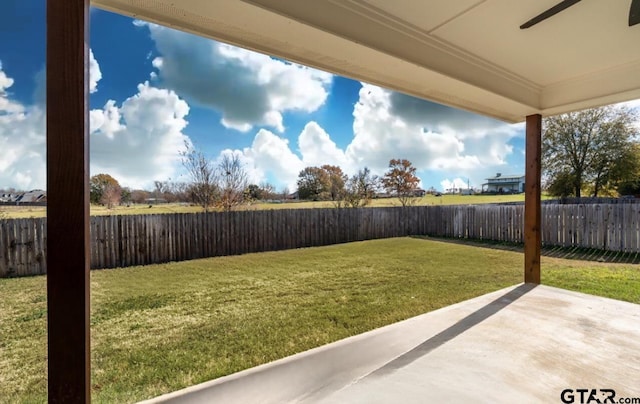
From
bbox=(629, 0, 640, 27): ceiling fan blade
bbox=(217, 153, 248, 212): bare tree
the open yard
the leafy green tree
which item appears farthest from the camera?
the leafy green tree

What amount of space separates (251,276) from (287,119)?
15.4 feet

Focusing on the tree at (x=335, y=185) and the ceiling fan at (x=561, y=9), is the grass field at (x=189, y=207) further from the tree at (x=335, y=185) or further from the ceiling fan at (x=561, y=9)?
the ceiling fan at (x=561, y=9)

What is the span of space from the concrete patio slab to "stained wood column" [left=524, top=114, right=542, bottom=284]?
864 mm

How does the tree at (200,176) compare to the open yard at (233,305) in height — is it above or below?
above

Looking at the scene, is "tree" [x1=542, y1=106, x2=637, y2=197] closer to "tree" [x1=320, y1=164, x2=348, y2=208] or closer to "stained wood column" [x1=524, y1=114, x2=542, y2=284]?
"tree" [x1=320, y1=164, x2=348, y2=208]

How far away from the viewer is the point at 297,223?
6766mm

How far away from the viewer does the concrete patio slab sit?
1.47 meters

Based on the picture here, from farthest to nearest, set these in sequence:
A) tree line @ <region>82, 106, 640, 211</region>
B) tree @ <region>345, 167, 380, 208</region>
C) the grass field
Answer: tree @ <region>345, 167, 380, 208</region>, tree line @ <region>82, 106, 640, 211</region>, the grass field

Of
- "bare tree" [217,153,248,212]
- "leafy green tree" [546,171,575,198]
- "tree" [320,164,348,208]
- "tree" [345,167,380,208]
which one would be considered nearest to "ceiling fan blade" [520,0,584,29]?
"bare tree" [217,153,248,212]

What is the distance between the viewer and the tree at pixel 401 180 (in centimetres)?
1084

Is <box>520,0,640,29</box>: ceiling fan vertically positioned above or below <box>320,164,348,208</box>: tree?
above

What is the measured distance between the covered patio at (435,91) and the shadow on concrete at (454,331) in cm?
1

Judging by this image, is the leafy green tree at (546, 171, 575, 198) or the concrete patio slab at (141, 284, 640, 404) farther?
the leafy green tree at (546, 171, 575, 198)

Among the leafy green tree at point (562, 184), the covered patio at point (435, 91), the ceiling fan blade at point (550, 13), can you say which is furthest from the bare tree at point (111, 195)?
the leafy green tree at point (562, 184)
